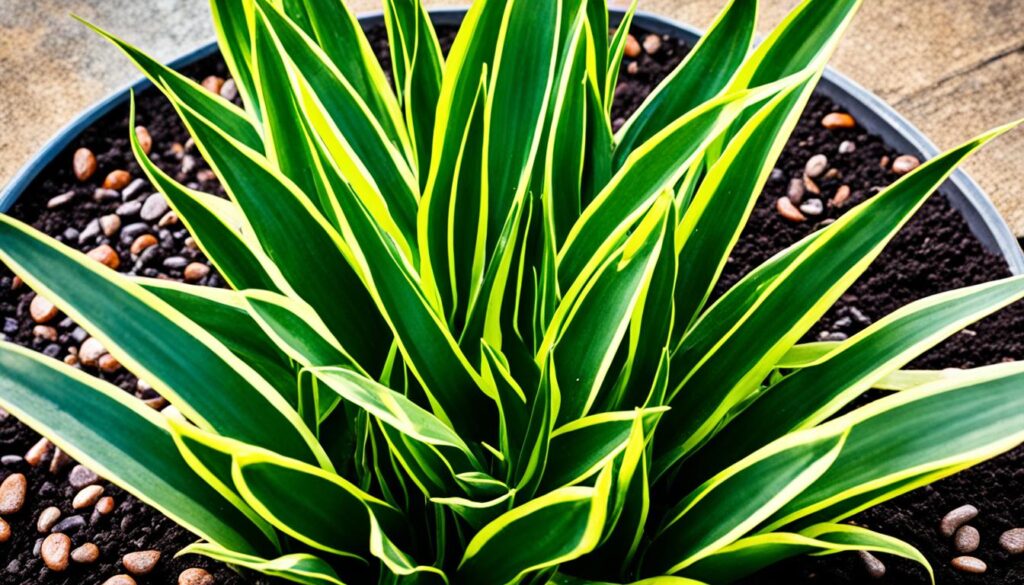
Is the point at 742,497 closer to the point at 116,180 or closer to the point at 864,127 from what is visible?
the point at 864,127

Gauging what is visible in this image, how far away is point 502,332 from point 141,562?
432 mm

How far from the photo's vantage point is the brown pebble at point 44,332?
114 centimetres

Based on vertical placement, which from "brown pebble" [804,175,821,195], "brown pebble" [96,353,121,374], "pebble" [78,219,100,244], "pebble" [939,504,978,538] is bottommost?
"pebble" [939,504,978,538]

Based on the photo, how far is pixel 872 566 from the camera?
36.0 inches

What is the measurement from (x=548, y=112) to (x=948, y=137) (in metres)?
0.97

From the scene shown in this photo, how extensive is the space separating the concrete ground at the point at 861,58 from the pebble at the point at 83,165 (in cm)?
25

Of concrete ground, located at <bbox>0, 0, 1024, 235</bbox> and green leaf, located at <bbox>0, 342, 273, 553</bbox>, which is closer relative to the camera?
green leaf, located at <bbox>0, 342, 273, 553</bbox>

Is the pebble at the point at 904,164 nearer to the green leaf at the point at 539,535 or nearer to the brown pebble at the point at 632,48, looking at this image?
the brown pebble at the point at 632,48

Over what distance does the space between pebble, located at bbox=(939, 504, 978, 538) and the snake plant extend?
191 mm

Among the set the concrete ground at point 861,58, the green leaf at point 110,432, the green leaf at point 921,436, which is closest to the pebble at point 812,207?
the concrete ground at point 861,58

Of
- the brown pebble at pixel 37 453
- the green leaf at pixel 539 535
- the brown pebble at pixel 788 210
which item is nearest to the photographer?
the green leaf at pixel 539 535

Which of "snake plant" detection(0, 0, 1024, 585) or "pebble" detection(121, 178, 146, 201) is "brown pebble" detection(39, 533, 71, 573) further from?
"pebble" detection(121, 178, 146, 201)

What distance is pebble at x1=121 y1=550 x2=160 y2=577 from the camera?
3.01 feet

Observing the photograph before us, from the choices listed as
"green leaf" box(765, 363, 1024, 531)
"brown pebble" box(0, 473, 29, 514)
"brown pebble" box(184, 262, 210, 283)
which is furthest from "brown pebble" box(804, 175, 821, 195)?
"brown pebble" box(0, 473, 29, 514)
